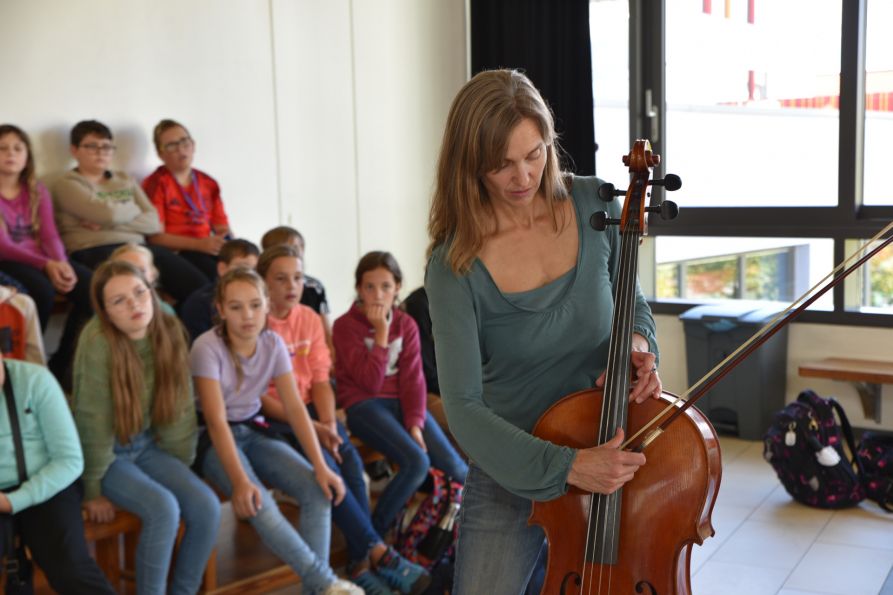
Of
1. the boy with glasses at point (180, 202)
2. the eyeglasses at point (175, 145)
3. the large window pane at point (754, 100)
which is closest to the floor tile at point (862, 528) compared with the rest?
the large window pane at point (754, 100)

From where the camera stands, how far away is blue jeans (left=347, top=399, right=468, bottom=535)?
10.8 ft

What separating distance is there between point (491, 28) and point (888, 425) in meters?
3.15

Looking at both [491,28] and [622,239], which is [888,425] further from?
[622,239]

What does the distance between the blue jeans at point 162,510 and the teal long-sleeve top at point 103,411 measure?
5 centimetres

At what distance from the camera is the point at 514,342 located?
1546 mm

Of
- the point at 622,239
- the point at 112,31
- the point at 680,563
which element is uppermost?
the point at 112,31

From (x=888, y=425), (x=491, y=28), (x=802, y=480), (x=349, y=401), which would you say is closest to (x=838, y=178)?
(x=888, y=425)

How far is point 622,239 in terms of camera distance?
1.56 meters

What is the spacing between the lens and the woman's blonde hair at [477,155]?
146 centimetres

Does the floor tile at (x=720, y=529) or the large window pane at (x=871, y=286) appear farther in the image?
the large window pane at (x=871, y=286)

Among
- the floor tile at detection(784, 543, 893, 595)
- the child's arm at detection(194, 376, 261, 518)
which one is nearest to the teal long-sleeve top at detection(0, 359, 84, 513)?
the child's arm at detection(194, 376, 261, 518)

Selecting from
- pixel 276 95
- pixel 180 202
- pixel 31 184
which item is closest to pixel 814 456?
pixel 180 202

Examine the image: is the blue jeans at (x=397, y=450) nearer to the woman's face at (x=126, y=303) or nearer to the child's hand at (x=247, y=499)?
the child's hand at (x=247, y=499)

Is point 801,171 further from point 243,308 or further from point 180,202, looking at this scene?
point 243,308
